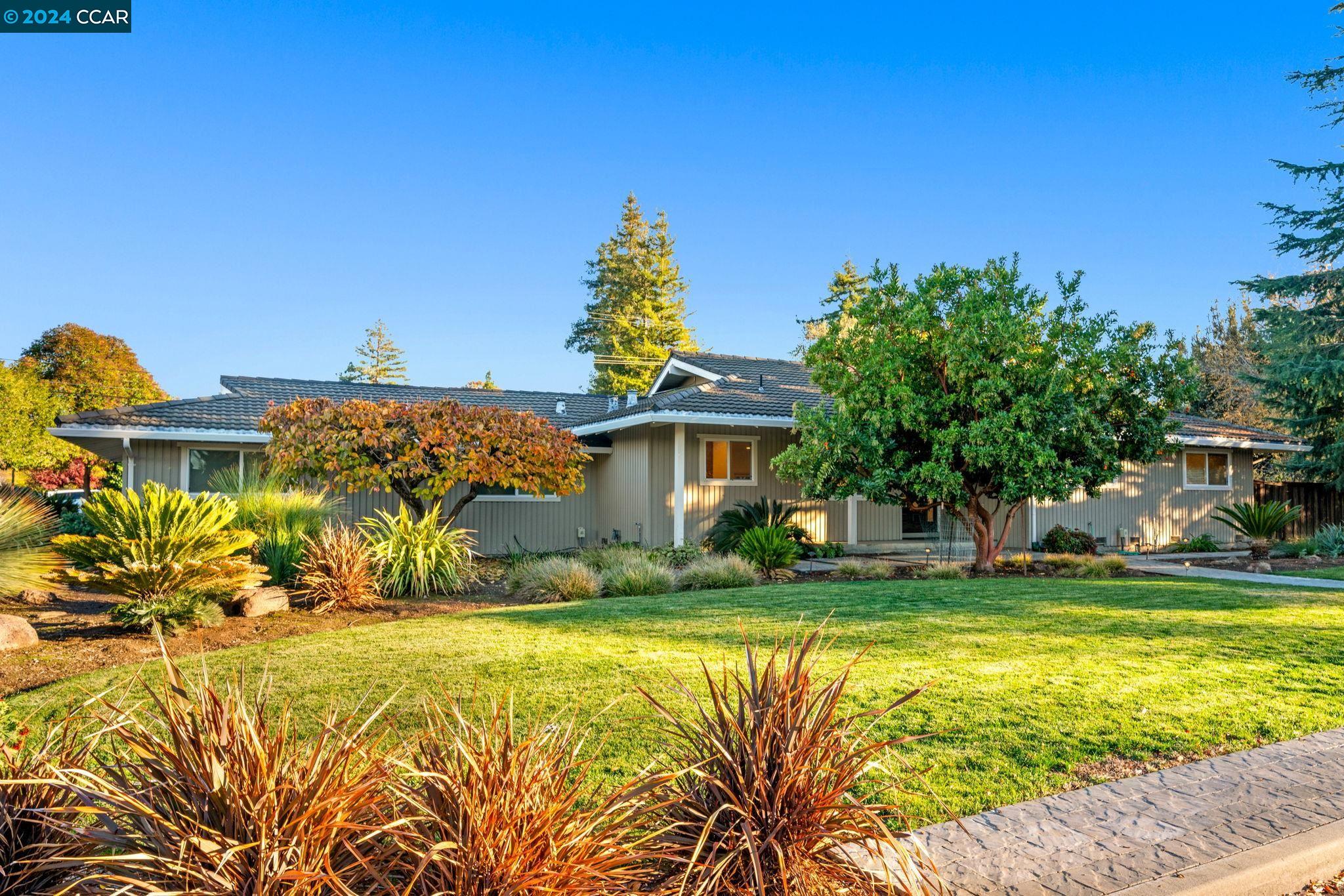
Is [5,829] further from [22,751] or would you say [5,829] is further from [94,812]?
[94,812]

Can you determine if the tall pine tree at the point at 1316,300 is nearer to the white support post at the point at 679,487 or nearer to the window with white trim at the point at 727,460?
the window with white trim at the point at 727,460

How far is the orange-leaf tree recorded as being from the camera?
11539 mm

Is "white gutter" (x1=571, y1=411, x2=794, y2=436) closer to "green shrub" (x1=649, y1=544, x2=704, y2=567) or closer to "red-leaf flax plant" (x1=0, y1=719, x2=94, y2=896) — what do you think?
"green shrub" (x1=649, y1=544, x2=704, y2=567)

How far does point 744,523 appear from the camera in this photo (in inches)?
602

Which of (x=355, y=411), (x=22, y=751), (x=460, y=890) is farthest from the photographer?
(x=355, y=411)

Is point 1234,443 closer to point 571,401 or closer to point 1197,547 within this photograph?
point 1197,547

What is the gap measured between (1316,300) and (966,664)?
21920 millimetres

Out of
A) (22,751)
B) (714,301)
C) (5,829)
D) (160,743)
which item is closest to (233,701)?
(160,743)

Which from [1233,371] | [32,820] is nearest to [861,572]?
[32,820]

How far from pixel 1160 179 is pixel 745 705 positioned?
2023cm

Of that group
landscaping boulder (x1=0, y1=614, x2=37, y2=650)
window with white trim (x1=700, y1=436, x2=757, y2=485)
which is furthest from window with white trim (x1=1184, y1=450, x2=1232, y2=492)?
landscaping boulder (x1=0, y1=614, x2=37, y2=650)

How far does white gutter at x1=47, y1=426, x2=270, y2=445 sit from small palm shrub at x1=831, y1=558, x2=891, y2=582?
406 inches

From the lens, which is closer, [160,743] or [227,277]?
[160,743]

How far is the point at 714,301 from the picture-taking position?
4716 cm
